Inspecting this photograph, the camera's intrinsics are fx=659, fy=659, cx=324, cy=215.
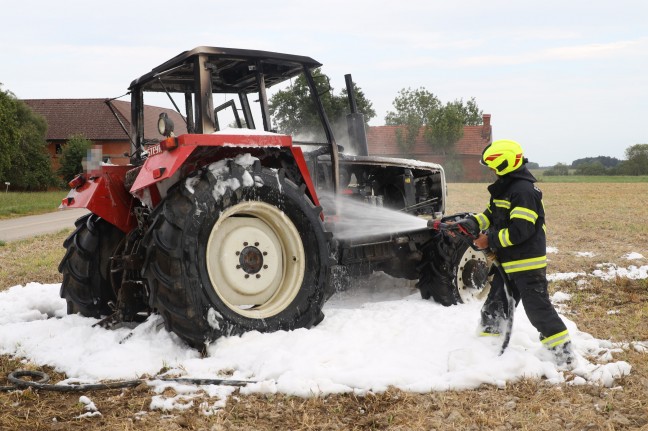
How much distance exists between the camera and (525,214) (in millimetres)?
4613

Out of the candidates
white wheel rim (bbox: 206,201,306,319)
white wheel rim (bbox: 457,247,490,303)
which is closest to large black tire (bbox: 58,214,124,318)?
white wheel rim (bbox: 206,201,306,319)

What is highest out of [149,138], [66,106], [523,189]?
[66,106]

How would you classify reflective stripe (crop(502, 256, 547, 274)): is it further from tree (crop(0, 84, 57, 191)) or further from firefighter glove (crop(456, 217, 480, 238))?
tree (crop(0, 84, 57, 191))

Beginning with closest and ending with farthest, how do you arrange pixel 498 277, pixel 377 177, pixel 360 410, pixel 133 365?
pixel 360 410, pixel 133 365, pixel 498 277, pixel 377 177

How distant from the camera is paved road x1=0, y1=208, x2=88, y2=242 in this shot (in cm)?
1515

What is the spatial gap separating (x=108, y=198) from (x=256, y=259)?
150cm

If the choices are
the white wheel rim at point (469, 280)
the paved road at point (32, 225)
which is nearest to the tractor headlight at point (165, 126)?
the white wheel rim at point (469, 280)

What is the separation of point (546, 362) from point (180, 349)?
8.24ft

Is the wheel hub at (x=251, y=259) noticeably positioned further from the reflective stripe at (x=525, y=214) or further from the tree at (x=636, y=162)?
the tree at (x=636, y=162)

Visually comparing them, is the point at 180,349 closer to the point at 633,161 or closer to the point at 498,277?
the point at 498,277

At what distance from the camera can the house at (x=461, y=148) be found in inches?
2340

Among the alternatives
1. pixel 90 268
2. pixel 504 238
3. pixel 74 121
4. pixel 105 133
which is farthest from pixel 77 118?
pixel 504 238

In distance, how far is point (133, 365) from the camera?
171 inches

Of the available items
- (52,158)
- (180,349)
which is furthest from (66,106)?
(180,349)
